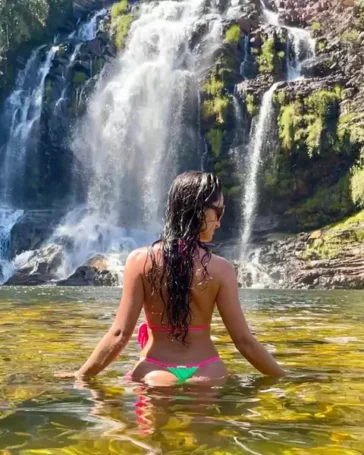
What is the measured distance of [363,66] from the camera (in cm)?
3225

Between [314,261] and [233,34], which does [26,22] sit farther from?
[314,261]

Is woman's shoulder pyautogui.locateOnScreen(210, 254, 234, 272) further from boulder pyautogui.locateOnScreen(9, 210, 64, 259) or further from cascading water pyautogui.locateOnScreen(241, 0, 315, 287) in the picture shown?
boulder pyautogui.locateOnScreen(9, 210, 64, 259)

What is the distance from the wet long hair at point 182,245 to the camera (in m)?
3.28

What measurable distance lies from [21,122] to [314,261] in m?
19.5

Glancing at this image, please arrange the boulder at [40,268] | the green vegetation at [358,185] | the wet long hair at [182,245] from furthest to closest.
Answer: the green vegetation at [358,185] → the boulder at [40,268] → the wet long hair at [182,245]

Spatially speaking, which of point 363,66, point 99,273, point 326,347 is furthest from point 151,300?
point 363,66

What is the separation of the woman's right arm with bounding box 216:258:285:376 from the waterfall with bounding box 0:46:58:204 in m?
35.0

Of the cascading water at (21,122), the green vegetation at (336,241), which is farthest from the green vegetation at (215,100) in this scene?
the cascading water at (21,122)

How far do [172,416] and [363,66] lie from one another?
32.1 meters

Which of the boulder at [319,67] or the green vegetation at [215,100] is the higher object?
the boulder at [319,67]

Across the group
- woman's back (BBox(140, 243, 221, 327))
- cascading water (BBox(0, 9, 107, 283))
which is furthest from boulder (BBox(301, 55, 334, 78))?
woman's back (BBox(140, 243, 221, 327))

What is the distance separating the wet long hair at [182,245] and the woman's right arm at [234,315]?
0.12m

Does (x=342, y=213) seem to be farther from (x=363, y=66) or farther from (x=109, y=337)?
(x=109, y=337)

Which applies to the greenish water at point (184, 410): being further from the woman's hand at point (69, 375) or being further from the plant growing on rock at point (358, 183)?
the plant growing on rock at point (358, 183)
